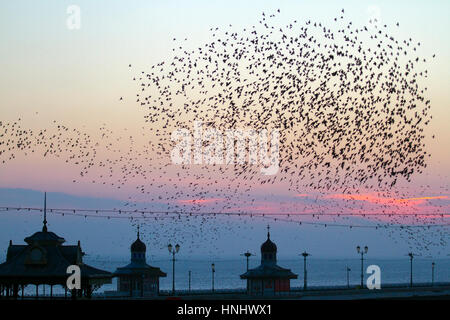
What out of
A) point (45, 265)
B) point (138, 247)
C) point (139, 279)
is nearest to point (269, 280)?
point (139, 279)

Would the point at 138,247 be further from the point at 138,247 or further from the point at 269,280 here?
the point at 269,280

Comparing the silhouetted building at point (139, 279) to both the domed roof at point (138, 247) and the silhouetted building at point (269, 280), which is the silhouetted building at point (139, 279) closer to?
the domed roof at point (138, 247)

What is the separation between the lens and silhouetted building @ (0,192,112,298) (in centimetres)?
8062

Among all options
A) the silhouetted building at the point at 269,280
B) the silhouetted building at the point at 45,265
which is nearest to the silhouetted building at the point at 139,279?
the silhouetted building at the point at 269,280

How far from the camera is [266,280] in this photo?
12194cm

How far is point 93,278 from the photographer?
81.6 metres

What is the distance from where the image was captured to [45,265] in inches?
3191
